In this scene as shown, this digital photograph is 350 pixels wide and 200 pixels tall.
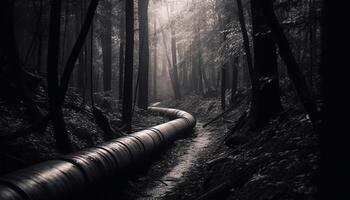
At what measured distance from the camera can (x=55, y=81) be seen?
927 centimetres

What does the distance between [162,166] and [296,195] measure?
647cm

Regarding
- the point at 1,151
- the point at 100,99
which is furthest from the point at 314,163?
the point at 100,99

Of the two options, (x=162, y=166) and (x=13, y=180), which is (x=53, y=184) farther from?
(x=162, y=166)

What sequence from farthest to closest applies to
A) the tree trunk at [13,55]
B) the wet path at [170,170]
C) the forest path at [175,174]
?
1. the tree trunk at [13,55]
2. the wet path at [170,170]
3. the forest path at [175,174]

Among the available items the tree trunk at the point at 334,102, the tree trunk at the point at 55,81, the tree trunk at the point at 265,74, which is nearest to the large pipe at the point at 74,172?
the tree trunk at the point at 55,81

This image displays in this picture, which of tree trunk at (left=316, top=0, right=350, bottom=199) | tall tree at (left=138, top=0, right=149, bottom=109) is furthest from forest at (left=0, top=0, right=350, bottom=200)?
tall tree at (left=138, top=0, right=149, bottom=109)

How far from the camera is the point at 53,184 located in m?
5.78

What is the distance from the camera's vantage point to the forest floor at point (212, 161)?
224 inches

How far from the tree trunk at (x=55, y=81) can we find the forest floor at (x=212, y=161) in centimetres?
35

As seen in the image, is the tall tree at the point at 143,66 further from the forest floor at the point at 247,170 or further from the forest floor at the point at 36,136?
the forest floor at the point at 247,170

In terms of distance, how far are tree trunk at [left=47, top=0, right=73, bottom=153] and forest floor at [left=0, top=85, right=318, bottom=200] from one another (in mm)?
355

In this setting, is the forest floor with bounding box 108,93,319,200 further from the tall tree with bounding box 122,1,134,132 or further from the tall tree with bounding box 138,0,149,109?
the tall tree with bounding box 138,0,149,109

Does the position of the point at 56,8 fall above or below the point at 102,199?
above

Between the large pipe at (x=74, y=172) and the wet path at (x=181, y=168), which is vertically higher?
the large pipe at (x=74, y=172)
